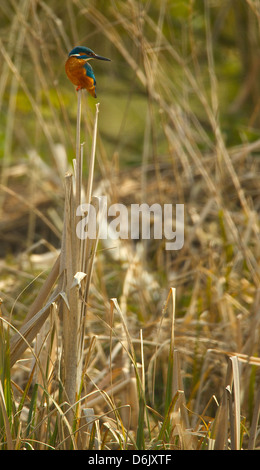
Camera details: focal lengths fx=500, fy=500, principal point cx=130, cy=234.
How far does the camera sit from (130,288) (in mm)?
1562

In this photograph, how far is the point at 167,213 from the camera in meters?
1.83

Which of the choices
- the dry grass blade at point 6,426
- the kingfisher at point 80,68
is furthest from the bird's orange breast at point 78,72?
the dry grass blade at point 6,426

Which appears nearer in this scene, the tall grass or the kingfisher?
the kingfisher

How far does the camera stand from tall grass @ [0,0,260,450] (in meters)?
0.72

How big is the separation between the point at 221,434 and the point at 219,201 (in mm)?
696

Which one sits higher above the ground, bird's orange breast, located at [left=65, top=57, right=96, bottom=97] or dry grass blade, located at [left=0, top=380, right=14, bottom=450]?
bird's orange breast, located at [left=65, top=57, right=96, bottom=97]

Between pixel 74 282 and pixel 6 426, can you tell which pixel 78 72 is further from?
pixel 6 426

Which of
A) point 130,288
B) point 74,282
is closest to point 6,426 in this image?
point 74,282

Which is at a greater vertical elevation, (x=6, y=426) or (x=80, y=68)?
(x=80, y=68)

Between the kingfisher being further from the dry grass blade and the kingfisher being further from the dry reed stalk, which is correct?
the dry grass blade

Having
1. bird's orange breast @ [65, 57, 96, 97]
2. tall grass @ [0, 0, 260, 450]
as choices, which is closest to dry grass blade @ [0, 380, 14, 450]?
tall grass @ [0, 0, 260, 450]
